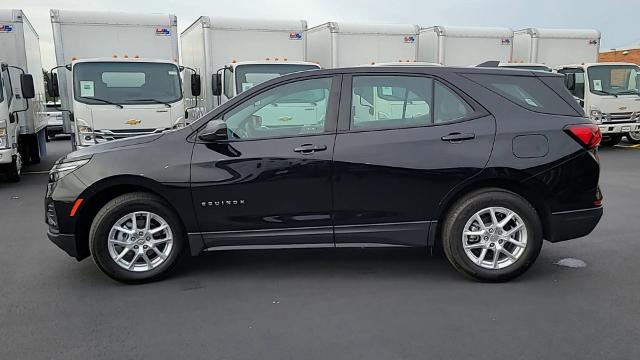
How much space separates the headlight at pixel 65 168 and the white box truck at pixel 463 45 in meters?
11.0

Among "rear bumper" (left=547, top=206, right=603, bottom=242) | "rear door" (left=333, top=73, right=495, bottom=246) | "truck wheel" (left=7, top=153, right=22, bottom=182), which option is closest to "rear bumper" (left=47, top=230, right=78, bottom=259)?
"rear door" (left=333, top=73, right=495, bottom=246)

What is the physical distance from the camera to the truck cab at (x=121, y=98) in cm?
877

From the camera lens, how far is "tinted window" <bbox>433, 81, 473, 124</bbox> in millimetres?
4195

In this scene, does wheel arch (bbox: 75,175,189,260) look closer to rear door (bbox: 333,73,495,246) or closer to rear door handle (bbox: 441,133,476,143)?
rear door (bbox: 333,73,495,246)

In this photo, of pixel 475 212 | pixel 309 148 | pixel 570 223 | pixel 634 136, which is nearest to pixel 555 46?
pixel 634 136

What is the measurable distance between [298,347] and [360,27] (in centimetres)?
1052

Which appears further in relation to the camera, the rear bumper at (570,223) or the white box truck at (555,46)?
the white box truck at (555,46)

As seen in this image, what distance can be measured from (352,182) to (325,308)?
99 centimetres

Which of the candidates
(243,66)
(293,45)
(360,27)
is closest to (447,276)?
(243,66)

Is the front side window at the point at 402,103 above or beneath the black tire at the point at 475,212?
above

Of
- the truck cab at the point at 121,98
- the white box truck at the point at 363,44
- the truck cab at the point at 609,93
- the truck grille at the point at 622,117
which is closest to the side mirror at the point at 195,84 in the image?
the truck cab at the point at 121,98

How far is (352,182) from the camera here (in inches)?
162

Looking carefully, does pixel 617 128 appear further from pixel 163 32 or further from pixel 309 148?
pixel 309 148

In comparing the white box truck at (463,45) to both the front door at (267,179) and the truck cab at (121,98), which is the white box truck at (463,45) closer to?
the truck cab at (121,98)
